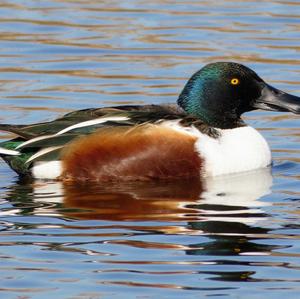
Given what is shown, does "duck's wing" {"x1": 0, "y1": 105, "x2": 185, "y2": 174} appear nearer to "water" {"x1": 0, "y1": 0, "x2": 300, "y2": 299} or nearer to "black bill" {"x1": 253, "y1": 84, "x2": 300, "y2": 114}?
"water" {"x1": 0, "y1": 0, "x2": 300, "y2": 299}

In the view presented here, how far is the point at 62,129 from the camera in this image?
11836mm

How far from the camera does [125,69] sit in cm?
1568

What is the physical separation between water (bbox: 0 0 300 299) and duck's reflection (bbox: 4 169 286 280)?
1cm

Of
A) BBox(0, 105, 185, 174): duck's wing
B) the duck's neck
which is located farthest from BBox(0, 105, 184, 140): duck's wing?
the duck's neck

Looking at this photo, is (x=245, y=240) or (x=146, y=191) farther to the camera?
(x=146, y=191)

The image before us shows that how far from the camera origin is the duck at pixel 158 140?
11602 millimetres

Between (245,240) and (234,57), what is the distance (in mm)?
6674

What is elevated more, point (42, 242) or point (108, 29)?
point (108, 29)

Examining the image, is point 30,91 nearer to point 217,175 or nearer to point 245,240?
point 217,175

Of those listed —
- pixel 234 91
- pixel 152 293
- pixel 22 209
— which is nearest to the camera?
pixel 152 293

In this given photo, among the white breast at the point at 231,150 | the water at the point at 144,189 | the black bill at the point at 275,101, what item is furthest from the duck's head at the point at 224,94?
the water at the point at 144,189

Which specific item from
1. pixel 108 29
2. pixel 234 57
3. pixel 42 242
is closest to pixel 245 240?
pixel 42 242

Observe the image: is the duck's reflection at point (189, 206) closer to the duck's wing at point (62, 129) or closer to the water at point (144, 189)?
the water at point (144, 189)

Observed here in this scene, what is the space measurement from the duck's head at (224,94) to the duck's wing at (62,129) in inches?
9.1
